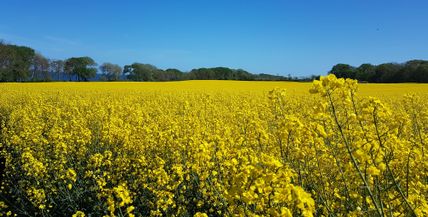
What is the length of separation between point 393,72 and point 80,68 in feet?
151

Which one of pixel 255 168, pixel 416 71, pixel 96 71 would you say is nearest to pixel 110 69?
pixel 96 71

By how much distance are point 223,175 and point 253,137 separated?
3.73 feet

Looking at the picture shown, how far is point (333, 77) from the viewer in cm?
250

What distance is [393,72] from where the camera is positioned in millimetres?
43969

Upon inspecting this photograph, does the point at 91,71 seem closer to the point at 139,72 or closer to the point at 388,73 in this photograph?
the point at 139,72

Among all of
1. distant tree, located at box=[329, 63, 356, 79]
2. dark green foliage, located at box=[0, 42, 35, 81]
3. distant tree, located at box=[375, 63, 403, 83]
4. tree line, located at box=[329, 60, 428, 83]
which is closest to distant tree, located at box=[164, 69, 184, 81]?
dark green foliage, located at box=[0, 42, 35, 81]

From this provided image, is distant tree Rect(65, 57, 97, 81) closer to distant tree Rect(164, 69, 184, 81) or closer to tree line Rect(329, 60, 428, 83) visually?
distant tree Rect(164, 69, 184, 81)

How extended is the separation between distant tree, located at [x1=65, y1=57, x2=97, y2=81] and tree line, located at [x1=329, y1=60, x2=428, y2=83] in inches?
1522

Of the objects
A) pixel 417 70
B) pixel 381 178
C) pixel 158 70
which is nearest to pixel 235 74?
pixel 158 70

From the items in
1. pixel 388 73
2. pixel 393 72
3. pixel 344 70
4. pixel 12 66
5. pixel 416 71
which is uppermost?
pixel 12 66

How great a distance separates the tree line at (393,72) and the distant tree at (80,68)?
127ft

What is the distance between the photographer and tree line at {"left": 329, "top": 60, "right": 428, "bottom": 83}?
41062mm

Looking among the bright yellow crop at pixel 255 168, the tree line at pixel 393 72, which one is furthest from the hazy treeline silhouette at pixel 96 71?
the bright yellow crop at pixel 255 168

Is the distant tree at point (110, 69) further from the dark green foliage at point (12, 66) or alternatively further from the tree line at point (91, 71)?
the dark green foliage at point (12, 66)
